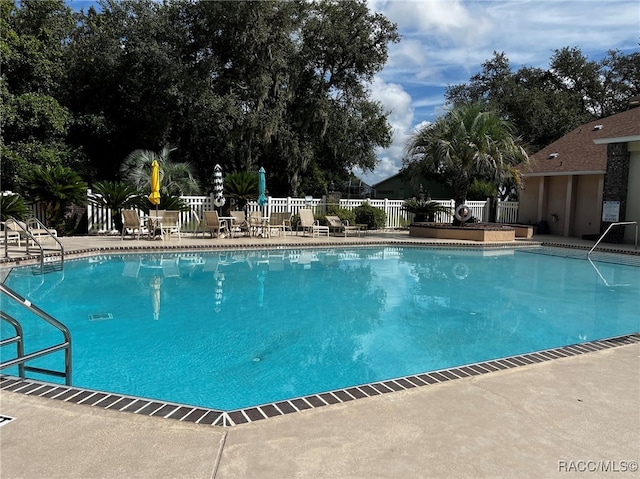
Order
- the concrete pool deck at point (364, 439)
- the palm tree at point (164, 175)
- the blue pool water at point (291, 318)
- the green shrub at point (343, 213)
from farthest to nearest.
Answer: the green shrub at point (343, 213) → the palm tree at point (164, 175) → the blue pool water at point (291, 318) → the concrete pool deck at point (364, 439)

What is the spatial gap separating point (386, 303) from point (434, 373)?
3714mm

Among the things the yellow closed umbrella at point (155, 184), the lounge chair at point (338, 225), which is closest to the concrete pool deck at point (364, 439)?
the yellow closed umbrella at point (155, 184)

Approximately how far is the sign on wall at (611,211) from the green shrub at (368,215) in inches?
317

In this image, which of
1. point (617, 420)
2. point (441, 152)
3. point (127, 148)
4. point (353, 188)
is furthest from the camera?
point (353, 188)

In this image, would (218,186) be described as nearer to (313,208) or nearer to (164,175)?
(164,175)

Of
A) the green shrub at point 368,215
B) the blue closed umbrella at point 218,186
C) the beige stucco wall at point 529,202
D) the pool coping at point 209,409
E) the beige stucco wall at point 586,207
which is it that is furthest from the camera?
the beige stucco wall at point 529,202

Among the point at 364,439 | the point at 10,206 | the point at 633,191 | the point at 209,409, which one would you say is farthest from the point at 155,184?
the point at 633,191

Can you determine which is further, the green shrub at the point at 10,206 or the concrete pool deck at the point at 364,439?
the green shrub at the point at 10,206

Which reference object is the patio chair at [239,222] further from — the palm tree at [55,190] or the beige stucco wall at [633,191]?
the beige stucco wall at [633,191]

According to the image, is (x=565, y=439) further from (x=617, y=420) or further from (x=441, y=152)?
(x=441, y=152)

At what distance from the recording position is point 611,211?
16.2 meters

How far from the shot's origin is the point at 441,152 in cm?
1516

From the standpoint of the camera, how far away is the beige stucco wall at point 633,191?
1566 centimetres

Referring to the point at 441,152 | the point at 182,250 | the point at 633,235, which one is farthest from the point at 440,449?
the point at 633,235
